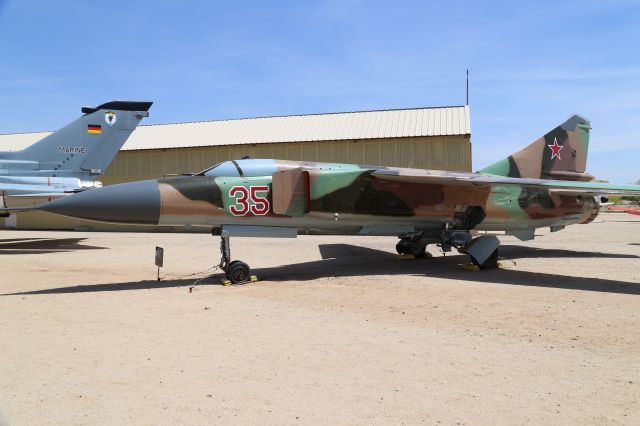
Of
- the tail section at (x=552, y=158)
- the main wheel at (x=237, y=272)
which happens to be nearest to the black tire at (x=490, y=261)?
the tail section at (x=552, y=158)

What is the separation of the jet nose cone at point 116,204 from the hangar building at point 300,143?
51.2ft

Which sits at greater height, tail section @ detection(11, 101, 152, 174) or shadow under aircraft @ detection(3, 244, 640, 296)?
tail section @ detection(11, 101, 152, 174)

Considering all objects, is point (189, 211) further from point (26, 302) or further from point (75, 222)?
point (75, 222)

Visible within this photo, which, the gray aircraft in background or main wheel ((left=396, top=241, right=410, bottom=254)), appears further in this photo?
the gray aircraft in background

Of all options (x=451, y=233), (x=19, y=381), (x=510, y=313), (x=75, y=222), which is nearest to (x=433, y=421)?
(x=19, y=381)

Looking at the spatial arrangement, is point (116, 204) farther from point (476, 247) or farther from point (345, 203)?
point (476, 247)

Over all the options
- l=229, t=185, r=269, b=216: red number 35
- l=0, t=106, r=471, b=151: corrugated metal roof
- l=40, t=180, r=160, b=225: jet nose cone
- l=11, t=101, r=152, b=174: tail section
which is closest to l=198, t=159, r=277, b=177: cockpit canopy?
l=229, t=185, r=269, b=216: red number 35

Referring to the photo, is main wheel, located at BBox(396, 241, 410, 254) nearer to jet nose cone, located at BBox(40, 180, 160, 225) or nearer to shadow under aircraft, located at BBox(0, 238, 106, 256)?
jet nose cone, located at BBox(40, 180, 160, 225)

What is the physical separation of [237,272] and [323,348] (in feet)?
14.8

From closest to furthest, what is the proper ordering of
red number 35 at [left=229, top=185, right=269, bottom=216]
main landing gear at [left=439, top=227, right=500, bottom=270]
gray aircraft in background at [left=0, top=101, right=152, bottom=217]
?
red number 35 at [left=229, top=185, right=269, bottom=216] → main landing gear at [left=439, top=227, right=500, bottom=270] → gray aircraft in background at [left=0, top=101, right=152, bottom=217]

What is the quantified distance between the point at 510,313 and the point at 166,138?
25137 millimetres

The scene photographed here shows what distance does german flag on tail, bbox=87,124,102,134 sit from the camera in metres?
18.9

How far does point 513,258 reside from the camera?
44.3ft

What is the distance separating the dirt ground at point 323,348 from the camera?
3.77m
